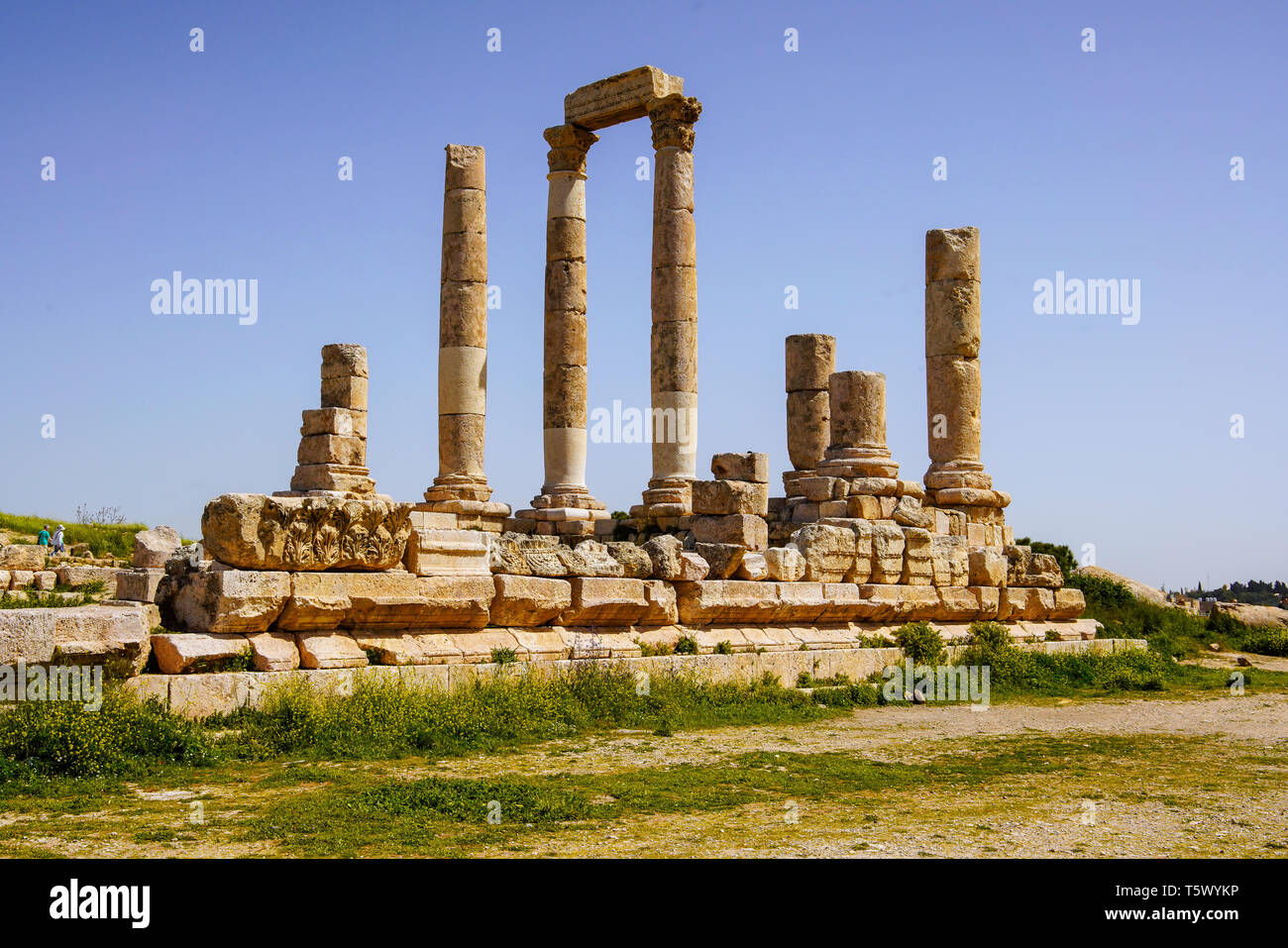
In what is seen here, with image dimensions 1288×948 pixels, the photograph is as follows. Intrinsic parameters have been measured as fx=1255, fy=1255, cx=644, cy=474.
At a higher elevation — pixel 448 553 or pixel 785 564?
pixel 448 553

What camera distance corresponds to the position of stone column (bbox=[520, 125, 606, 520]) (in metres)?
25.2

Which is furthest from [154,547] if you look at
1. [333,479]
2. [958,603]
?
[958,603]

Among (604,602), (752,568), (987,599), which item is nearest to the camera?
(604,602)

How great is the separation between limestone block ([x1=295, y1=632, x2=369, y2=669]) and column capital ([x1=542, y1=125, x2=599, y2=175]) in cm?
1677

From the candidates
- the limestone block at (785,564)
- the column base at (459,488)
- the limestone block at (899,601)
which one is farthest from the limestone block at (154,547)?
the limestone block at (899,601)

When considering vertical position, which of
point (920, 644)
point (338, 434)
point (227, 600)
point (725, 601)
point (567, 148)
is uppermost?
point (567, 148)

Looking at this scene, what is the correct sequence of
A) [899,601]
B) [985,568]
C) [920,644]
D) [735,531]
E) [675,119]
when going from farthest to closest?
[675,119] → [985,568] → [899,601] → [920,644] → [735,531]

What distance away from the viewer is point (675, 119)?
980 inches

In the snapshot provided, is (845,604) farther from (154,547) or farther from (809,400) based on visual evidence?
(154,547)

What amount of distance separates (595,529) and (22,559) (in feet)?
38.7

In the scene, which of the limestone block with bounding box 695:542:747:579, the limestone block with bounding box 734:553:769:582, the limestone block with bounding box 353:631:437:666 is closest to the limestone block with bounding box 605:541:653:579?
the limestone block with bounding box 695:542:747:579

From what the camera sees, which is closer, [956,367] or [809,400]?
[956,367]
